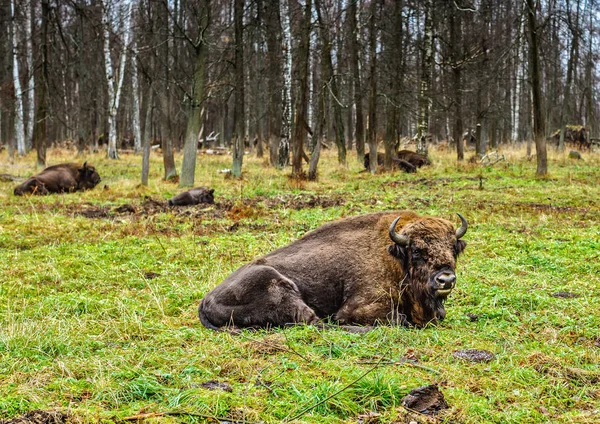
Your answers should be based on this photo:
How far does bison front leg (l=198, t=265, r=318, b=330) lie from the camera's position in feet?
19.4

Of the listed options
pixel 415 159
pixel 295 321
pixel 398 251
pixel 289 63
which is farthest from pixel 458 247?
pixel 289 63

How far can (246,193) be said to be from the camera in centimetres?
1770

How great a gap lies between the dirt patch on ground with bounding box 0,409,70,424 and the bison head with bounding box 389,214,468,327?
346 centimetres

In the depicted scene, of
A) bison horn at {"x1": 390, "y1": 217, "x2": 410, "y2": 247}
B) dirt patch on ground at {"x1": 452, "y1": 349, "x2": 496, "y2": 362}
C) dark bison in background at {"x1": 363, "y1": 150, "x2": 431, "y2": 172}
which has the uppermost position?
dark bison in background at {"x1": 363, "y1": 150, "x2": 431, "y2": 172}

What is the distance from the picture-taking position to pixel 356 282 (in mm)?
6316

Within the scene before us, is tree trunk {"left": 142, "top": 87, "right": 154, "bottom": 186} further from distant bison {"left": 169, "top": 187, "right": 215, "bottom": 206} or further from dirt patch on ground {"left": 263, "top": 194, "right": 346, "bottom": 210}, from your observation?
dirt patch on ground {"left": 263, "top": 194, "right": 346, "bottom": 210}

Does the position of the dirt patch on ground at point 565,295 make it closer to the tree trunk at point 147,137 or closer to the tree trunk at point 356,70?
the tree trunk at point 147,137

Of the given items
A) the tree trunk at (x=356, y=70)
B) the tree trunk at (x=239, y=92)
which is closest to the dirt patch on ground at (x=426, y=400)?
the tree trunk at (x=239, y=92)

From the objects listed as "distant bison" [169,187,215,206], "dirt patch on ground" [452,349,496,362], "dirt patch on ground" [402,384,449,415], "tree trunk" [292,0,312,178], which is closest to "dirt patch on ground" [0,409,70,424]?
"dirt patch on ground" [402,384,449,415]

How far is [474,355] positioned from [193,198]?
1142 cm

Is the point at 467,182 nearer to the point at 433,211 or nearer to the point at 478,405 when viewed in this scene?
the point at 433,211

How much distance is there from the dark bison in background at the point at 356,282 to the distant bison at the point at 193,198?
911cm

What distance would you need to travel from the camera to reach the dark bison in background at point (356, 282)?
5.92 metres

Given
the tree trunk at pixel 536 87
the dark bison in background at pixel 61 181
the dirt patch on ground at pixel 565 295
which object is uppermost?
the tree trunk at pixel 536 87
